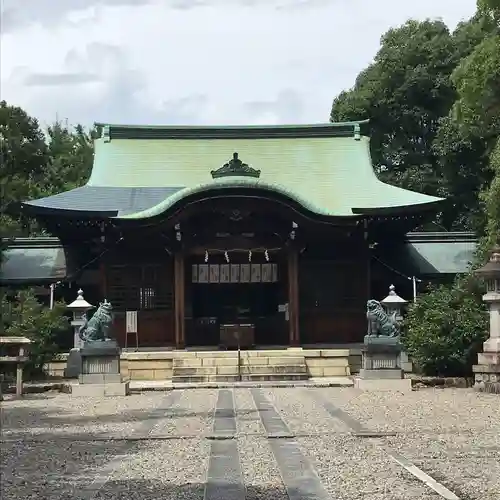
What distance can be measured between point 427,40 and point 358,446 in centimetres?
2983

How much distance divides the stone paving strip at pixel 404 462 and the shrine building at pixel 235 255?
821cm

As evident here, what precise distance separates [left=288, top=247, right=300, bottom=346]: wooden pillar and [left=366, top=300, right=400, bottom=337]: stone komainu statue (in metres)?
3.51

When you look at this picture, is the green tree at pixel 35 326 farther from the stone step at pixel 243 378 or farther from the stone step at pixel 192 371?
the stone step at pixel 243 378

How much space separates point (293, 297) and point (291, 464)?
12.7m

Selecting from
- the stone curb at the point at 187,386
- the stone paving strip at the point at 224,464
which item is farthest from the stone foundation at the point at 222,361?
the stone paving strip at the point at 224,464

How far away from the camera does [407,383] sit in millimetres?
16312

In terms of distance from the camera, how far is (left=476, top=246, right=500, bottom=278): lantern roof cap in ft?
53.9

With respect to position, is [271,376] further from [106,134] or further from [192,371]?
[106,134]

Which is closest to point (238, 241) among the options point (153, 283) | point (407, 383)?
point (153, 283)

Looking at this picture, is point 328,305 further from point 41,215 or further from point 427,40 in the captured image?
point 427,40

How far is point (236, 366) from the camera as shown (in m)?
18.7

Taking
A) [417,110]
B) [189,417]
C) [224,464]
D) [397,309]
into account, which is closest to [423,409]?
[189,417]

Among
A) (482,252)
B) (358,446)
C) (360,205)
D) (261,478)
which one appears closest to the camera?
(261,478)

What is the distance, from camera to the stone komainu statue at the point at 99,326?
1648 centimetres
